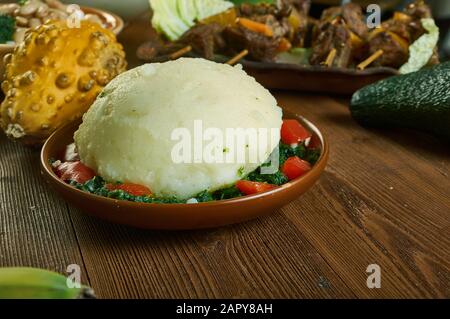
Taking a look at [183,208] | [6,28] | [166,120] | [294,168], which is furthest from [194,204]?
[6,28]

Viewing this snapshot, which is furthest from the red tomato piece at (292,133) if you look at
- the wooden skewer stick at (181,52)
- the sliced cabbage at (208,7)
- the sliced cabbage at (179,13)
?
the sliced cabbage at (208,7)

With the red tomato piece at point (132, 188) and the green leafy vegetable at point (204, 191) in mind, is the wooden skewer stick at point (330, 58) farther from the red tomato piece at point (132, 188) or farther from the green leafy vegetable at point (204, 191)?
the red tomato piece at point (132, 188)

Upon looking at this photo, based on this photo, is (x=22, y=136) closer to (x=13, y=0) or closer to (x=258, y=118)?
(x=258, y=118)

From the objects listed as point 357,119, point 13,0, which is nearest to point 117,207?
point 357,119

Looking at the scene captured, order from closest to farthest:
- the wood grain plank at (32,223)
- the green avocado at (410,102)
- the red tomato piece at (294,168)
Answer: the wood grain plank at (32,223)
the red tomato piece at (294,168)
the green avocado at (410,102)

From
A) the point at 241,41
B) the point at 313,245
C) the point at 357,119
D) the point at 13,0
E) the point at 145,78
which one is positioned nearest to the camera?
the point at 313,245

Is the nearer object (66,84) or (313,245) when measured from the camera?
(313,245)
